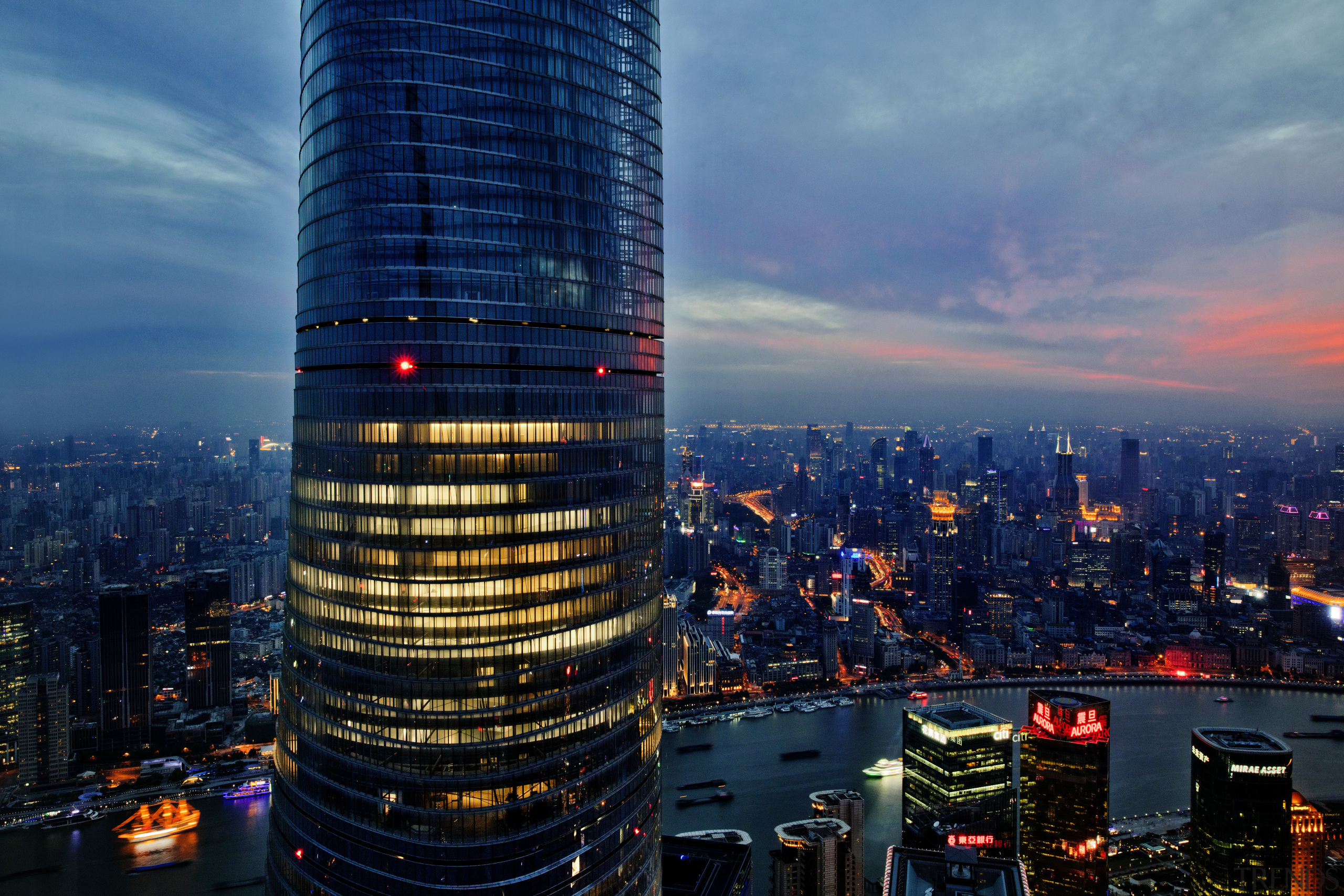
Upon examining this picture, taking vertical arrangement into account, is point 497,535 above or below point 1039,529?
above

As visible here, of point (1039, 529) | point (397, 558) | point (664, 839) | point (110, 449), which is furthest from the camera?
point (1039, 529)

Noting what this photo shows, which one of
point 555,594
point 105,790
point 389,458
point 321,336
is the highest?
point 321,336

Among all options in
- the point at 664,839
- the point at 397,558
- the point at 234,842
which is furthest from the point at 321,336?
the point at 234,842

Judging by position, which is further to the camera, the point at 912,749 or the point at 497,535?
the point at 912,749

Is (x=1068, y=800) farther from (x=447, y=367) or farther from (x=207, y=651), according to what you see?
→ (x=207, y=651)

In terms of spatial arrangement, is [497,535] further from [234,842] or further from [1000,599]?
[1000,599]

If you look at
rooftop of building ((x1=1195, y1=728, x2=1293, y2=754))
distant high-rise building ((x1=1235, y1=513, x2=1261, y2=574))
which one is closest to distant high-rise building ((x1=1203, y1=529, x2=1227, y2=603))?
distant high-rise building ((x1=1235, y1=513, x2=1261, y2=574))

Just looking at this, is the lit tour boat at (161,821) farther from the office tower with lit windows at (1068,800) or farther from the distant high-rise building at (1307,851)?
the distant high-rise building at (1307,851)

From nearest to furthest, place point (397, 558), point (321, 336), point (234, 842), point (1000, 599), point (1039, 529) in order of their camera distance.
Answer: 1. point (397, 558)
2. point (321, 336)
3. point (234, 842)
4. point (1000, 599)
5. point (1039, 529)
